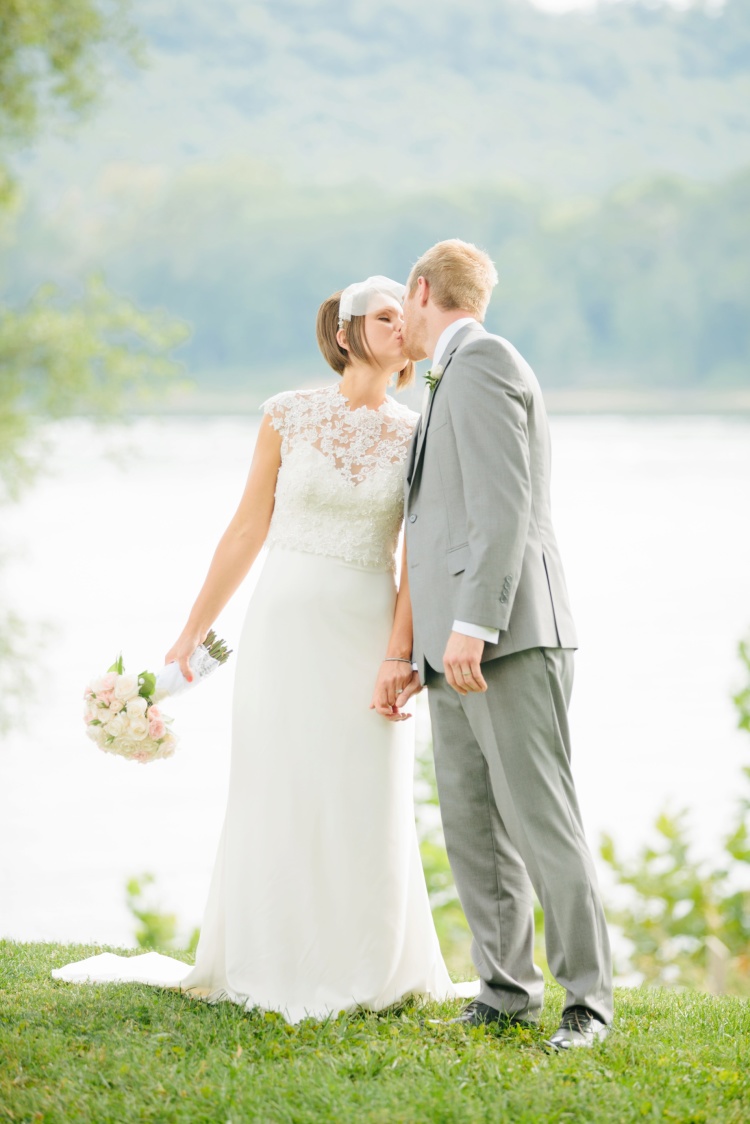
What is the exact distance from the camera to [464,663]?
9.53 feet

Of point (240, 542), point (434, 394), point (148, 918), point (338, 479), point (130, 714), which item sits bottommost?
point (148, 918)

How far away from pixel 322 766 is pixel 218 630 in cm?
1154

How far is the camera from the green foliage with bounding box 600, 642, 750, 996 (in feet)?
18.0

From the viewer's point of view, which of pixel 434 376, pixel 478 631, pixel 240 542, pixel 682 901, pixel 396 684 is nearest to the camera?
pixel 478 631

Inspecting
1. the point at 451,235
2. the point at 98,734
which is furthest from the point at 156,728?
the point at 451,235

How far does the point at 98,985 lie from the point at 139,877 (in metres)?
2.99

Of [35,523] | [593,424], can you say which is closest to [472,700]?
[593,424]

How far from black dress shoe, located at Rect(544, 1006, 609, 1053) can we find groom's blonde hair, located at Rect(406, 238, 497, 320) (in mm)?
1825

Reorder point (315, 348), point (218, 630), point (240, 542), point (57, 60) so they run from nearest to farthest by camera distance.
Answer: point (240, 542) < point (57, 60) < point (218, 630) < point (315, 348)

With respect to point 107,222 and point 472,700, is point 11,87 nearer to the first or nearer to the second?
point 472,700

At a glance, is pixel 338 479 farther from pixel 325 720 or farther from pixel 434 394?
pixel 325 720

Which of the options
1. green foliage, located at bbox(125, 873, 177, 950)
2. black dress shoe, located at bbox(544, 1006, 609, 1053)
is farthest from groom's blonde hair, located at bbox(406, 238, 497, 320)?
green foliage, located at bbox(125, 873, 177, 950)

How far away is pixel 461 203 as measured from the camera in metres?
21.0

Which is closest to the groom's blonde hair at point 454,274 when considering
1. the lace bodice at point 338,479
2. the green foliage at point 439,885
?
the lace bodice at point 338,479
